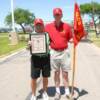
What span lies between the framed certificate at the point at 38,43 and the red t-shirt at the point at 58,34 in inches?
9.2

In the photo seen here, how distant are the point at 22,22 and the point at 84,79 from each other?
8507 centimetres

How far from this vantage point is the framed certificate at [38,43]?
8.03 metres

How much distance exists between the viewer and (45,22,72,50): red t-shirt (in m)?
8.23

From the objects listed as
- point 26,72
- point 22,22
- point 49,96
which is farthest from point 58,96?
point 22,22

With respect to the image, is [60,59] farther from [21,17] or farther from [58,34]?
[21,17]

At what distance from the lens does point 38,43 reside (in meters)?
8.06

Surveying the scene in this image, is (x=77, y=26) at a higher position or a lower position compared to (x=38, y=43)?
higher

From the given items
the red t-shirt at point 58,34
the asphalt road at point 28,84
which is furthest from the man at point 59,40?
the asphalt road at point 28,84

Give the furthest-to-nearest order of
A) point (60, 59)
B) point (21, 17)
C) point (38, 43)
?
point (21, 17)
point (60, 59)
point (38, 43)

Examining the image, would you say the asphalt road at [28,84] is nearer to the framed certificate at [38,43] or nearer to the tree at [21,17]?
the framed certificate at [38,43]

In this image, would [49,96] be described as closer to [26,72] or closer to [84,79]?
[84,79]

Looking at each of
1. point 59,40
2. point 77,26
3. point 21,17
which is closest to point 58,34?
point 59,40

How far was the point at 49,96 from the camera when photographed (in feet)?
29.1

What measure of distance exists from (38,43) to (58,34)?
1.60 ft
